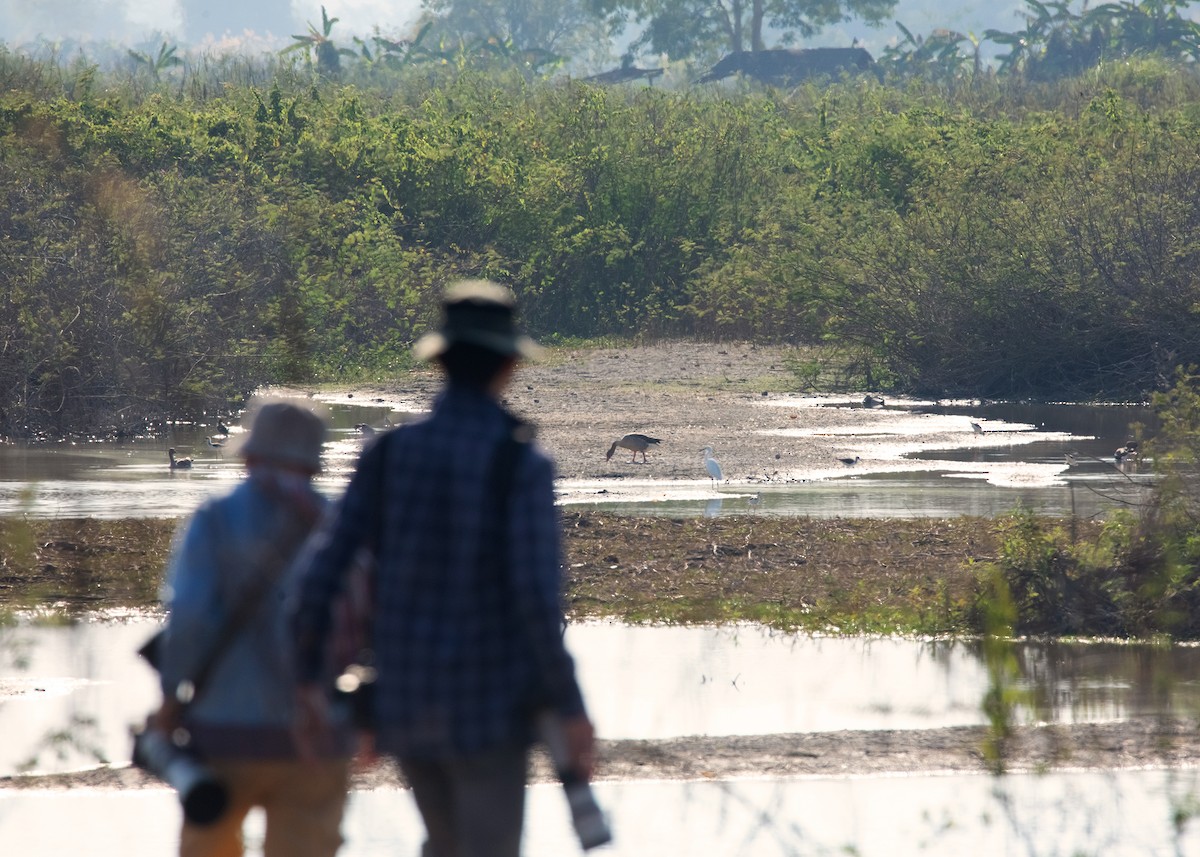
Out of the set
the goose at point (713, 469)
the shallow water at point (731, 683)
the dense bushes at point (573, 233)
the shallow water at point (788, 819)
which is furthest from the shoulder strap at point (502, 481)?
the dense bushes at point (573, 233)

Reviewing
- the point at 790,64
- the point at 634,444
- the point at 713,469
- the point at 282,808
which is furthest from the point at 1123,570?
the point at 790,64

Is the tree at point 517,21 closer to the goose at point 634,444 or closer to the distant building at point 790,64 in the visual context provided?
the distant building at point 790,64

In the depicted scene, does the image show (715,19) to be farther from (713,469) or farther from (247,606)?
(247,606)

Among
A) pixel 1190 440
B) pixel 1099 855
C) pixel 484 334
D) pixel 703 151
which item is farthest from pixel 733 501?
pixel 703 151

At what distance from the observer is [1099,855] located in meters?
6.12

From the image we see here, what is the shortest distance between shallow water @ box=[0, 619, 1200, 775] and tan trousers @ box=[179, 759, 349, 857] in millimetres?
3376

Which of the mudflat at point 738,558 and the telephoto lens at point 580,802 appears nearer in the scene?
the telephoto lens at point 580,802

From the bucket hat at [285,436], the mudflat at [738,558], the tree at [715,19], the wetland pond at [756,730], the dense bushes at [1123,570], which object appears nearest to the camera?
the bucket hat at [285,436]

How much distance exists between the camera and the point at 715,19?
355 ft

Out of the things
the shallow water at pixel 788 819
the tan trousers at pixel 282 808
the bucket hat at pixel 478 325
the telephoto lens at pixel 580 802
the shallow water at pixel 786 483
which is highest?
the bucket hat at pixel 478 325

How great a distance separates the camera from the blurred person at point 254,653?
417cm

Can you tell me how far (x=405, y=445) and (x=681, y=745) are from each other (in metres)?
4.11

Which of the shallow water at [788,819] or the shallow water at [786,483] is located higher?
the shallow water at [788,819]

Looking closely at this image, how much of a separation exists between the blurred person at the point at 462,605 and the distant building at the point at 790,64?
92225 millimetres
